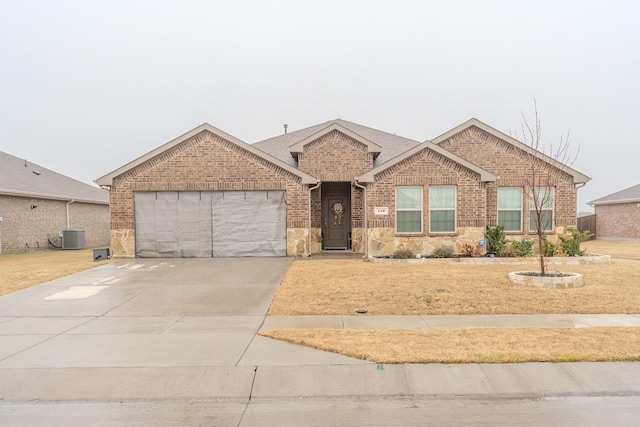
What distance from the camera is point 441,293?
28.3 feet

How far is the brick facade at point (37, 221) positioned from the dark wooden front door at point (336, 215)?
15.6 meters

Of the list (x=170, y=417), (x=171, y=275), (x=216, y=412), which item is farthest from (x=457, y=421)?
(x=171, y=275)

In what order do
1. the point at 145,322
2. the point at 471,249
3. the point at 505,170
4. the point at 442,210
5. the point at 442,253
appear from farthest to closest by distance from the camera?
the point at 505,170, the point at 442,210, the point at 471,249, the point at 442,253, the point at 145,322

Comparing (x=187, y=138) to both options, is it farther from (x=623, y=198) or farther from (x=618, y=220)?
(x=618, y=220)

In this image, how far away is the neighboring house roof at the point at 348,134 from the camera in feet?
56.3

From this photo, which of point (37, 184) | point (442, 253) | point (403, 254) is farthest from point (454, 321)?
point (37, 184)

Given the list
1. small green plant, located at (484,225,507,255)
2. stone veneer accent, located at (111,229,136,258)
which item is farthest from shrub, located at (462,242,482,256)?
stone veneer accent, located at (111,229,136,258)

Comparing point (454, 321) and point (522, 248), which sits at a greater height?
point (522, 248)

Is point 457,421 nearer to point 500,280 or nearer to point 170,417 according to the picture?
point 170,417

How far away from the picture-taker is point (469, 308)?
755 centimetres

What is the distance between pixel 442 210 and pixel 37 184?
2189cm

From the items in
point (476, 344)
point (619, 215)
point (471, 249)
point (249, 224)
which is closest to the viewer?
point (476, 344)

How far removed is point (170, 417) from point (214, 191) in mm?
12469

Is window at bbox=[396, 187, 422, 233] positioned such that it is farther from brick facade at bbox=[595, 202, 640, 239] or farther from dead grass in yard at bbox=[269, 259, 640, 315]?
brick facade at bbox=[595, 202, 640, 239]
